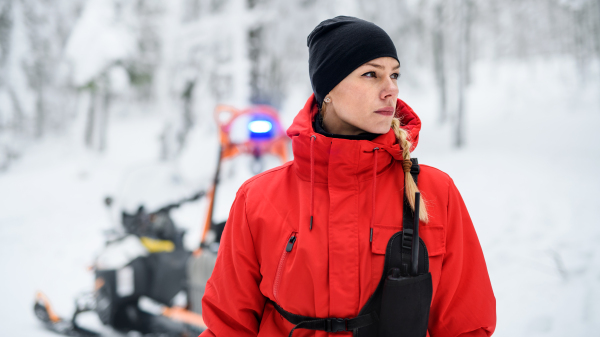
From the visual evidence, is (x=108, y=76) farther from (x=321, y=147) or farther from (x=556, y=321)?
(x=556, y=321)

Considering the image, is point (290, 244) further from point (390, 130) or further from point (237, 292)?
point (390, 130)

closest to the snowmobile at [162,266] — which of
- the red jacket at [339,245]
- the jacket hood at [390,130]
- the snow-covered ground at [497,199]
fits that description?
the snow-covered ground at [497,199]

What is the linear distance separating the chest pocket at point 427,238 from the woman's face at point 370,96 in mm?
267

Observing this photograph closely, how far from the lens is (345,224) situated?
0.90 m

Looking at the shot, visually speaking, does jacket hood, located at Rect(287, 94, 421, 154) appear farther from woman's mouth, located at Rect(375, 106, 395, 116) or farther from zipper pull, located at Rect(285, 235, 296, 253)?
zipper pull, located at Rect(285, 235, 296, 253)

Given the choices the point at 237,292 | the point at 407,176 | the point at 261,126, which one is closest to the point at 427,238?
the point at 407,176

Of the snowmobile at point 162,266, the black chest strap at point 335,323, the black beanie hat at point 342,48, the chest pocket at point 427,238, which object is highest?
the black beanie hat at point 342,48

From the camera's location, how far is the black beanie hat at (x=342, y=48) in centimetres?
95

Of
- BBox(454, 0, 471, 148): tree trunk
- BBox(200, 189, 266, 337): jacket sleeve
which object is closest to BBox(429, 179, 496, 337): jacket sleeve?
BBox(200, 189, 266, 337): jacket sleeve

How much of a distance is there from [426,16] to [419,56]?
0.45 metres

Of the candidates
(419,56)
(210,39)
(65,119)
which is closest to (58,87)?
(65,119)

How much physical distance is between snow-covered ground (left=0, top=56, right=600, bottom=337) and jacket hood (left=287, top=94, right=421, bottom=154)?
1.49 m

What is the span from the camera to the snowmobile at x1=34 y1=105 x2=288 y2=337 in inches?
98.6

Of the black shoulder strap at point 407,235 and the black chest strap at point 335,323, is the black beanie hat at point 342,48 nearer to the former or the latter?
the black shoulder strap at point 407,235
